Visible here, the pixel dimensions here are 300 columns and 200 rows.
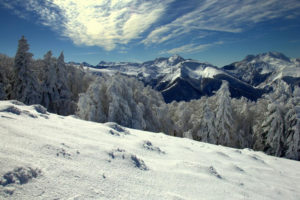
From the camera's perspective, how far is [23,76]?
2195 centimetres

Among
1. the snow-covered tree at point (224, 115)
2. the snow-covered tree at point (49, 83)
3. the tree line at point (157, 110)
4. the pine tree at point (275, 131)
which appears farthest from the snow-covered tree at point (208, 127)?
the snow-covered tree at point (49, 83)

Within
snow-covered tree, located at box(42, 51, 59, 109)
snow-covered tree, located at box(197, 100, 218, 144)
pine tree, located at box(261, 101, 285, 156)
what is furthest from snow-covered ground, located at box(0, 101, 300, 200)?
snow-covered tree, located at box(42, 51, 59, 109)

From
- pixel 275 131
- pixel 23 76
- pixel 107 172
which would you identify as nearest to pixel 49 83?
pixel 23 76

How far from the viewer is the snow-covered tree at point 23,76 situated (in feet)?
71.1

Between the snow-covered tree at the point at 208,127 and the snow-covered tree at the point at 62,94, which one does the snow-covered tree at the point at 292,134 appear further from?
the snow-covered tree at the point at 62,94

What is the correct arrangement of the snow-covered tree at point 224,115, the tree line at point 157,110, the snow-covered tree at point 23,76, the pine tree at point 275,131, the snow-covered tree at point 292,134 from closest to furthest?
1. the snow-covered tree at point 292,134
2. the pine tree at point 275,131
3. the tree line at point 157,110
4. the snow-covered tree at point 23,76
5. the snow-covered tree at point 224,115

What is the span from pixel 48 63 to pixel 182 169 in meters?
30.0

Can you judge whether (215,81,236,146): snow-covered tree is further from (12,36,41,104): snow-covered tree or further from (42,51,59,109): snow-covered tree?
(42,51,59,109): snow-covered tree

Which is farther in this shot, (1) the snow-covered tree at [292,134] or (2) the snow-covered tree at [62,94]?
(2) the snow-covered tree at [62,94]

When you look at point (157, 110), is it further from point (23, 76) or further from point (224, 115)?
point (23, 76)

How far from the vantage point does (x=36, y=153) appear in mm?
3502

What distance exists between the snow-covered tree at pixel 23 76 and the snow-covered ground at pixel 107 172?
64.2 feet

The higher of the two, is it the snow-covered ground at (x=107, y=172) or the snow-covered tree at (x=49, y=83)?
the snow-covered tree at (x=49, y=83)

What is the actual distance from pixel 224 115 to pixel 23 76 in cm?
2590
